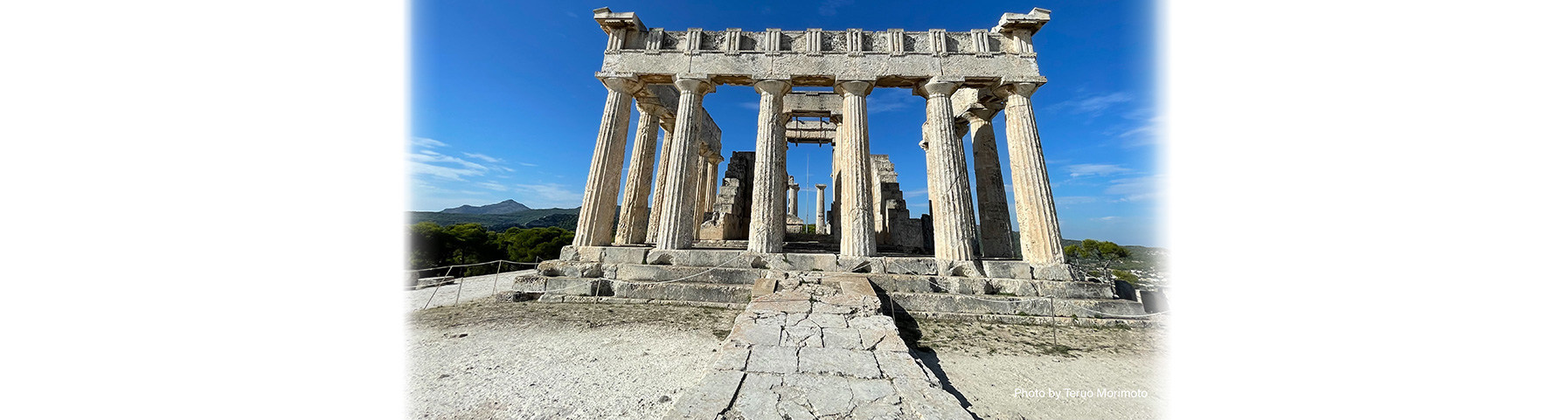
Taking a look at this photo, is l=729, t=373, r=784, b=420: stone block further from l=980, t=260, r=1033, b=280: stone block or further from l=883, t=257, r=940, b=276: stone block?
l=980, t=260, r=1033, b=280: stone block

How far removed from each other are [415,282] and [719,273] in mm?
8803

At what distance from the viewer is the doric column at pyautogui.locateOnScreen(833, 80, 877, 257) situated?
859 centimetres

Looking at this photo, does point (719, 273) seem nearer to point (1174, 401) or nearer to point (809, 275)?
point (809, 275)

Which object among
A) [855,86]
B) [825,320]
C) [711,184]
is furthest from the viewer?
[711,184]

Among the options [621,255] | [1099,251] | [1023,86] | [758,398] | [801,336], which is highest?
[1023,86]

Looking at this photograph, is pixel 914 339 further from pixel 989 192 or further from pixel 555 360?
pixel 989 192

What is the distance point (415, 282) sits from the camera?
10.7 meters

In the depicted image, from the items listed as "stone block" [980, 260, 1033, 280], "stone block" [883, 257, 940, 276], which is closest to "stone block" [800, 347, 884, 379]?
"stone block" [883, 257, 940, 276]

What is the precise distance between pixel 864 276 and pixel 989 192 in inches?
212

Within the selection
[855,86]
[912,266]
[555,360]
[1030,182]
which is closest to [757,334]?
[555,360]

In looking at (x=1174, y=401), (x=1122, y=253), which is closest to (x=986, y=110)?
(x=1174, y=401)

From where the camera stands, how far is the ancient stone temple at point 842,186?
7426 millimetres

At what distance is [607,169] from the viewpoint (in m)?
9.44

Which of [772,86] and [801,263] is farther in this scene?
[772,86]
